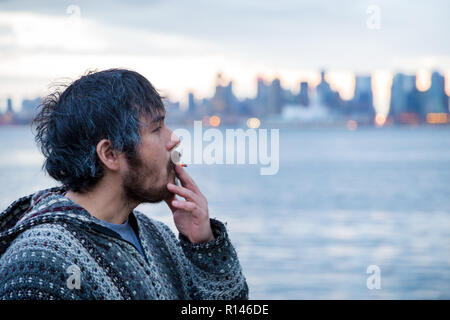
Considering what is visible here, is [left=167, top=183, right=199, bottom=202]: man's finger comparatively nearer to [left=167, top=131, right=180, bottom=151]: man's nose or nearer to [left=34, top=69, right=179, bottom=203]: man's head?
[left=34, top=69, right=179, bottom=203]: man's head

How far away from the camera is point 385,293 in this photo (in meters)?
15.3

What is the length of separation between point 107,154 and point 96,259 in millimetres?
395

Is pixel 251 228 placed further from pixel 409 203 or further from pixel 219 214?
pixel 409 203

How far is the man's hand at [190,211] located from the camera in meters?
2.82

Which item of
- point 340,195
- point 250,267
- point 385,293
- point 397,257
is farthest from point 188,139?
point 340,195

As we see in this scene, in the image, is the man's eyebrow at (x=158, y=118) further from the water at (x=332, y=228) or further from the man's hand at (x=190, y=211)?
the water at (x=332, y=228)

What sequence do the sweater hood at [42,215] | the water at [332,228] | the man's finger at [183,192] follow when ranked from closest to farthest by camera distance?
the sweater hood at [42,215], the man's finger at [183,192], the water at [332,228]

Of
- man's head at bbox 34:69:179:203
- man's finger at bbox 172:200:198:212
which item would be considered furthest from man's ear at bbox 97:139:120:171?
man's finger at bbox 172:200:198:212

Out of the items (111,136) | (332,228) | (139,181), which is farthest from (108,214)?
(332,228)

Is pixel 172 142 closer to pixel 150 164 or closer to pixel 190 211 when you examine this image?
pixel 150 164

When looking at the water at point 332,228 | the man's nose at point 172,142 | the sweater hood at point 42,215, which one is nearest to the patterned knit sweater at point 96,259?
the sweater hood at point 42,215

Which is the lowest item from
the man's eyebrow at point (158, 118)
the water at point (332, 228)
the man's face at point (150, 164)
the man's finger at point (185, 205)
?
the water at point (332, 228)

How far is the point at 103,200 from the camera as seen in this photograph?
2.66 m

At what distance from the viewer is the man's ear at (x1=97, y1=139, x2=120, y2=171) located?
262 cm
